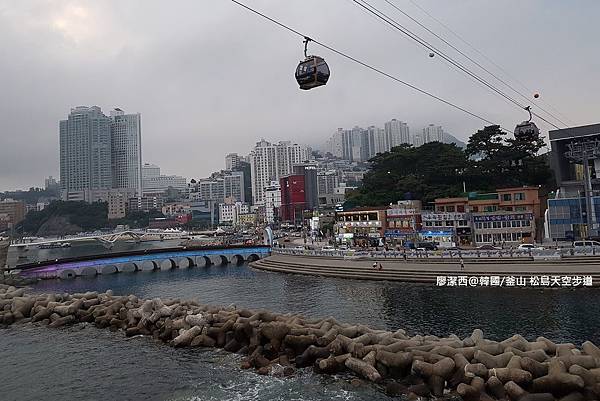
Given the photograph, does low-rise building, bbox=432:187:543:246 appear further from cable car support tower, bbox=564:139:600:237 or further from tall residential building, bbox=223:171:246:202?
tall residential building, bbox=223:171:246:202

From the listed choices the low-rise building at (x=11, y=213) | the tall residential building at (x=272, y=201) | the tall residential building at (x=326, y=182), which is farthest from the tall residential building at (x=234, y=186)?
the low-rise building at (x=11, y=213)

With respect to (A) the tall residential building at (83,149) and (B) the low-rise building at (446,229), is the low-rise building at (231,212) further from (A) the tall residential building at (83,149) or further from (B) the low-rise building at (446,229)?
(B) the low-rise building at (446,229)

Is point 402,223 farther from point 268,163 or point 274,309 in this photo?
point 268,163

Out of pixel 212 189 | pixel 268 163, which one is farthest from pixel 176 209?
pixel 268 163

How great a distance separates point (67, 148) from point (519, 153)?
7163 inches

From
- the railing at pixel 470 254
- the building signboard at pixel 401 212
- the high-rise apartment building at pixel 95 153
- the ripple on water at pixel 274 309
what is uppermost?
the high-rise apartment building at pixel 95 153

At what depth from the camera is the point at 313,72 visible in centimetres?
1144

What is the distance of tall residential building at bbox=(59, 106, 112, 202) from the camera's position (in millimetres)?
183250

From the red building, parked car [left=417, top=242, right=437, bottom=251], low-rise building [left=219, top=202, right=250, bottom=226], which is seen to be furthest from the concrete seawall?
low-rise building [left=219, top=202, right=250, bottom=226]

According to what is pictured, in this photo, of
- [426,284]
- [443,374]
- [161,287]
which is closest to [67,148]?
[161,287]

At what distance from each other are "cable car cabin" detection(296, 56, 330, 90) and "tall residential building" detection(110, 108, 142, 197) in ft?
626

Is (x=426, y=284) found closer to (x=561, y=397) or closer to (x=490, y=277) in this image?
(x=490, y=277)

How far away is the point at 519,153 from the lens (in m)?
48.3

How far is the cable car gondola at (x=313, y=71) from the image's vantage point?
11.4 metres
